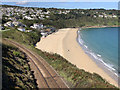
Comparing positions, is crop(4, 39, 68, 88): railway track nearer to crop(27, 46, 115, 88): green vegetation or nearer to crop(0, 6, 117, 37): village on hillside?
crop(27, 46, 115, 88): green vegetation

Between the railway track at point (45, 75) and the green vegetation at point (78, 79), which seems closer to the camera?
the green vegetation at point (78, 79)

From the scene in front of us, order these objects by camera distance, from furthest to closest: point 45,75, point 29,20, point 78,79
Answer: point 29,20 < point 45,75 < point 78,79

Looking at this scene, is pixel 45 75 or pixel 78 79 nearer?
pixel 78 79

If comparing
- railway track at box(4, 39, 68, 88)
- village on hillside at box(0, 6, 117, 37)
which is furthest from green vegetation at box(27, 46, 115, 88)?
village on hillside at box(0, 6, 117, 37)

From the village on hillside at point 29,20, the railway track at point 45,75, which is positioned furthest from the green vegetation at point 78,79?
the village on hillside at point 29,20

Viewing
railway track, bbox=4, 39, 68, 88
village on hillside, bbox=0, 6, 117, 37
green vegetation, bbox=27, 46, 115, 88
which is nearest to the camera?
green vegetation, bbox=27, 46, 115, 88

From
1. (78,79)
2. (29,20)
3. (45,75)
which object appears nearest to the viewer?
(78,79)

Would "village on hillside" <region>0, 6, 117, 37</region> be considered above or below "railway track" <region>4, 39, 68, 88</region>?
above

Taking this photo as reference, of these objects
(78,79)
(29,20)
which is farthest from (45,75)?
(29,20)

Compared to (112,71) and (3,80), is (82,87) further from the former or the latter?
(112,71)

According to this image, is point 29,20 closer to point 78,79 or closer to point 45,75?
point 45,75

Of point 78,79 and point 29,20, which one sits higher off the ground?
point 29,20

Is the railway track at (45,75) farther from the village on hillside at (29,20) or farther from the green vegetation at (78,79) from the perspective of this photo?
the village on hillside at (29,20)
